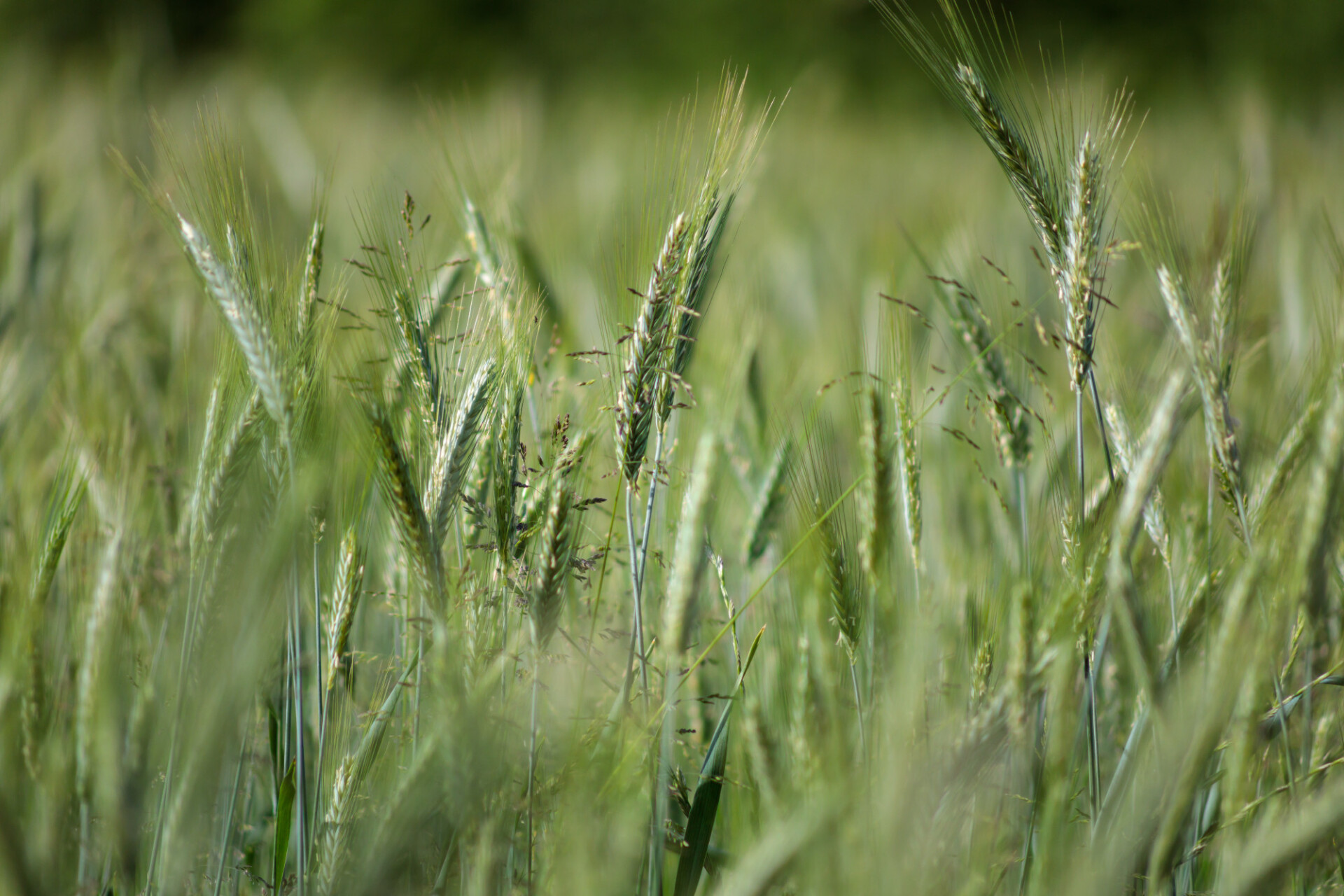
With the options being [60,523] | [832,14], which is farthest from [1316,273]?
[832,14]

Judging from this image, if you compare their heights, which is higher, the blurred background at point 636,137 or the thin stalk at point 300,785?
the blurred background at point 636,137

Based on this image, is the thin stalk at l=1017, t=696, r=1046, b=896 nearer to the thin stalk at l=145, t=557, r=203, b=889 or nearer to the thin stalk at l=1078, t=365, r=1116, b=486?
the thin stalk at l=1078, t=365, r=1116, b=486

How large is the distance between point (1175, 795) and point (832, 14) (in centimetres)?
626

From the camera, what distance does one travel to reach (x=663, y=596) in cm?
62

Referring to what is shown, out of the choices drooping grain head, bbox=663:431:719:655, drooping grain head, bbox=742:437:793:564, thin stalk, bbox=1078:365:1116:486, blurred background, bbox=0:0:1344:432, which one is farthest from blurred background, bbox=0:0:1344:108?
drooping grain head, bbox=663:431:719:655

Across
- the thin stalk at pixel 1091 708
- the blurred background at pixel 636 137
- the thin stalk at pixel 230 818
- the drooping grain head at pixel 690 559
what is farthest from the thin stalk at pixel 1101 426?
the thin stalk at pixel 230 818

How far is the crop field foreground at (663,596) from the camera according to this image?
41 centimetres

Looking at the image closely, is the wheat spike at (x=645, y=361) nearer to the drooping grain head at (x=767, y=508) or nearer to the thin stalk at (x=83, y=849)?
the drooping grain head at (x=767, y=508)

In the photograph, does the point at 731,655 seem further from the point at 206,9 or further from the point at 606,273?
the point at 206,9

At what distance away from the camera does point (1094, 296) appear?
555 mm

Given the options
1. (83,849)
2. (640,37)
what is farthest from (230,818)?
(640,37)

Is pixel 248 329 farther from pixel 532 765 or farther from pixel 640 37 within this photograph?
pixel 640 37

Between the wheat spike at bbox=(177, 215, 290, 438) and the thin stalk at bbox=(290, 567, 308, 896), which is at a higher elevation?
the wheat spike at bbox=(177, 215, 290, 438)

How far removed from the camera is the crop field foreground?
0.41 meters
